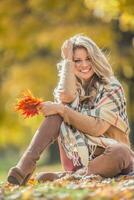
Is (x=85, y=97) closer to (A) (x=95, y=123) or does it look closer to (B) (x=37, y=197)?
(A) (x=95, y=123)

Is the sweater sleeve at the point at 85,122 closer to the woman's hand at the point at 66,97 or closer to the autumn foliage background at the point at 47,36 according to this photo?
the woman's hand at the point at 66,97

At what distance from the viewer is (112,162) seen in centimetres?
613

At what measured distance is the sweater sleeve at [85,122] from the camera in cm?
621

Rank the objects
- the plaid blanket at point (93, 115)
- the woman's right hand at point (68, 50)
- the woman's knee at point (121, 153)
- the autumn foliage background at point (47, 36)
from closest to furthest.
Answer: the woman's knee at point (121, 153)
the plaid blanket at point (93, 115)
the woman's right hand at point (68, 50)
the autumn foliage background at point (47, 36)

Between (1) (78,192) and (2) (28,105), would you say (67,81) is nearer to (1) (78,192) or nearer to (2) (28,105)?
(2) (28,105)

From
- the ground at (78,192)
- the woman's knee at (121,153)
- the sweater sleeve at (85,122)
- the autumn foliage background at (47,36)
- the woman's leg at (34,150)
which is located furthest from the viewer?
the autumn foliage background at (47,36)

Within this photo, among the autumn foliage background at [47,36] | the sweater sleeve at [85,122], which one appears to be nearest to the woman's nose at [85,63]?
the sweater sleeve at [85,122]

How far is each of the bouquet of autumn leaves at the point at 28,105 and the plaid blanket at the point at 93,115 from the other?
28cm

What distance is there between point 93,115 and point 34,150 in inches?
24.2

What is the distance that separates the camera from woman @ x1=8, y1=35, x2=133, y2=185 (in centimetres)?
612

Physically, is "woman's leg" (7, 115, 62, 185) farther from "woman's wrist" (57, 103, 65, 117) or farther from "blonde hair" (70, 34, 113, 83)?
"blonde hair" (70, 34, 113, 83)

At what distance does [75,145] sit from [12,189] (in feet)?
2.92

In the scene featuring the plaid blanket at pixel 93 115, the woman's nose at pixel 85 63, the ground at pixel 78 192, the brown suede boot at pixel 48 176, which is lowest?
the brown suede boot at pixel 48 176

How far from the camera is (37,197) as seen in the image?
15.4 ft
